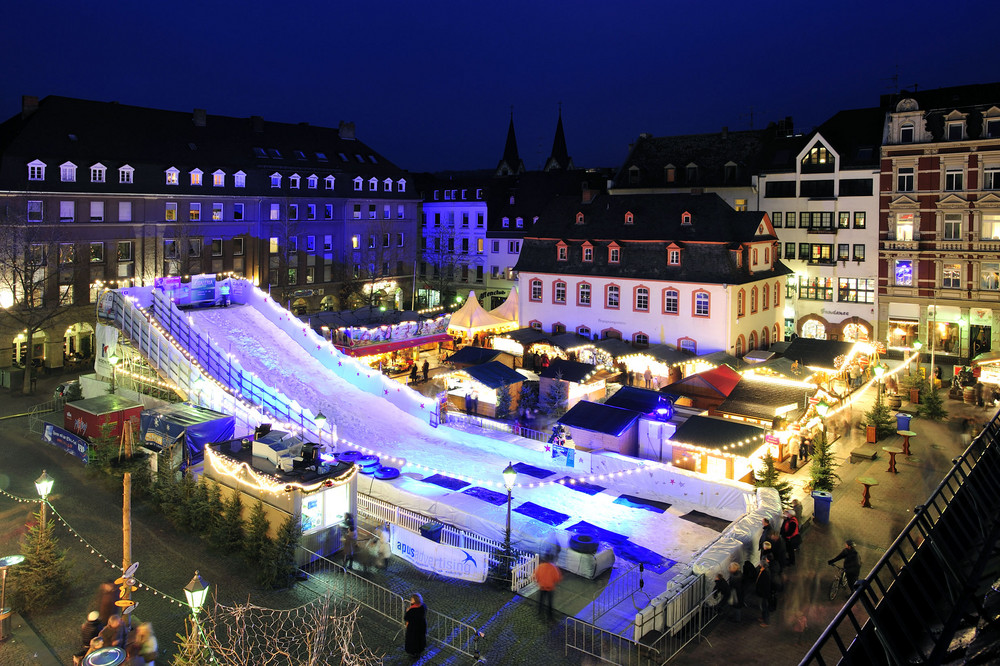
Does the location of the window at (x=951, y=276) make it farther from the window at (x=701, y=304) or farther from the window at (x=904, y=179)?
the window at (x=701, y=304)

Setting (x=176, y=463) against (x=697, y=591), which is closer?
(x=697, y=591)

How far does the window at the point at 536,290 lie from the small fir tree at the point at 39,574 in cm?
3244

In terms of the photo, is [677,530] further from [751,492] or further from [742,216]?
[742,216]

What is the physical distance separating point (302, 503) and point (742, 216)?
30534 millimetres

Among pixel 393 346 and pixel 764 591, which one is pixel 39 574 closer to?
pixel 764 591

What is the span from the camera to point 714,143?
53906mm

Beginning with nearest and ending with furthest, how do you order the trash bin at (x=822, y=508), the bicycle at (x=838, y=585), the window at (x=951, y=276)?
1. the bicycle at (x=838, y=585)
2. the trash bin at (x=822, y=508)
3. the window at (x=951, y=276)

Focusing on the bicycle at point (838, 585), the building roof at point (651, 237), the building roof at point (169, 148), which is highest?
the building roof at point (169, 148)

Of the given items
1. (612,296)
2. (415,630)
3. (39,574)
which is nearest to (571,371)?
(612,296)

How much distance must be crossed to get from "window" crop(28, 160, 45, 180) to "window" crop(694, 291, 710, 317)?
3383 centimetres

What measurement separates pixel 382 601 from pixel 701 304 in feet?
90.3

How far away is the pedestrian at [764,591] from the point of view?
1499 cm

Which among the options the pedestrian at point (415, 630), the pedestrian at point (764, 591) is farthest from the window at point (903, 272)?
the pedestrian at point (415, 630)

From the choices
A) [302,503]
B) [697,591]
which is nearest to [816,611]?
[697,591]
